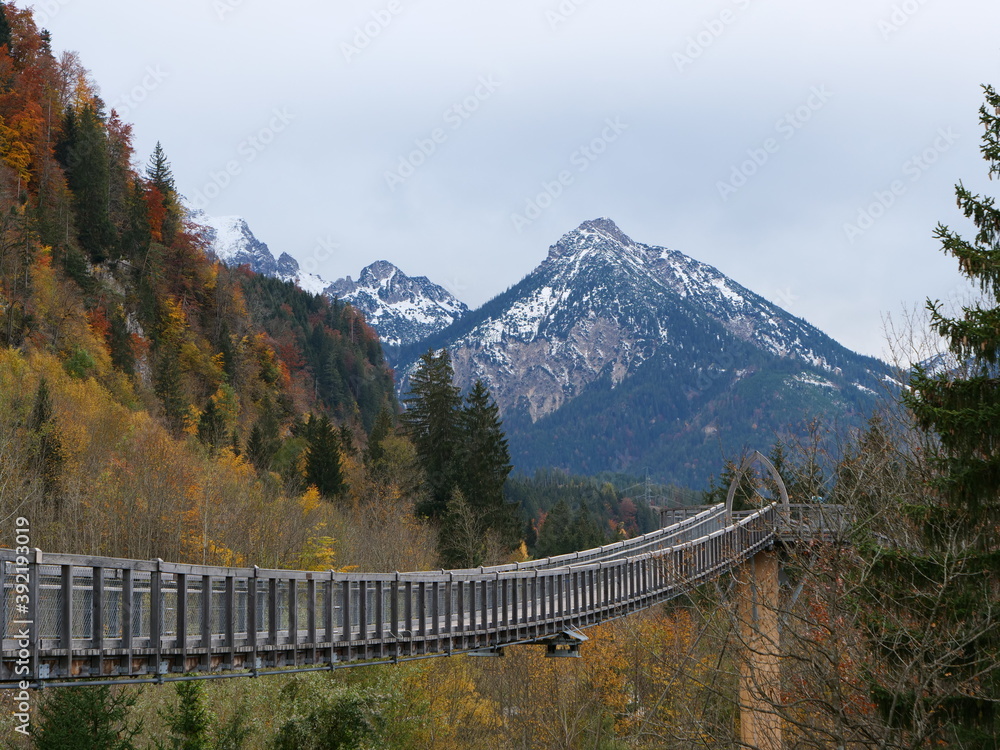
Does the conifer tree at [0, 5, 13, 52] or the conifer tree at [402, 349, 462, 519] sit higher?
the conifer tree at [0, 5, 13, 52]

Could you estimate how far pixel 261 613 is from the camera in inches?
768

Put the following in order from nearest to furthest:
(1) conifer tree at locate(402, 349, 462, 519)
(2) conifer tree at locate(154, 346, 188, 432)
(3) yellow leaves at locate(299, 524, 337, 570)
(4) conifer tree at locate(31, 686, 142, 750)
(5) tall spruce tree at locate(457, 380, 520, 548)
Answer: (4) conifer tree at locate(31, 686, 142, 750), (3) yellow leaves at locate(299, 524, 337, 570), (5) tall spruce tree at locate(457, 380, 520, 548), (1) conifer tree at locate(402, 349, 462, 519), (2) conifer tree at locate(154, 346, 188, 432)

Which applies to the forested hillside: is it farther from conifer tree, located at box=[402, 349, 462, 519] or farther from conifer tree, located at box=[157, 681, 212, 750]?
conifer tree, located at box=[157, 681, 212, 750]

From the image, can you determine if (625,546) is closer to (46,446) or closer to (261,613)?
(261,613)

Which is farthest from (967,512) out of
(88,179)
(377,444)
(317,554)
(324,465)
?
(88,179)

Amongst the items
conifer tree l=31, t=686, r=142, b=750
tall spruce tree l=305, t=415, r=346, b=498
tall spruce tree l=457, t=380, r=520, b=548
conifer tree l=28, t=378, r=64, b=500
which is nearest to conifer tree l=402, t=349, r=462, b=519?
tall spruce tree l=457, t=380, r=520, b=548

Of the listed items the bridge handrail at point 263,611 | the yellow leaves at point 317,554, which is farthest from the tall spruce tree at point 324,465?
the bridge handrail at point 263,611

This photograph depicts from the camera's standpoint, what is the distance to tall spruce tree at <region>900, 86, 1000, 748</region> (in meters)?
14.1

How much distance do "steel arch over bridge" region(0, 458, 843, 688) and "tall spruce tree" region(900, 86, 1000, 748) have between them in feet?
8.05

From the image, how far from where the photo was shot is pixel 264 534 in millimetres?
49562

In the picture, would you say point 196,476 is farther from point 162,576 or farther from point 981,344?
point 981,344

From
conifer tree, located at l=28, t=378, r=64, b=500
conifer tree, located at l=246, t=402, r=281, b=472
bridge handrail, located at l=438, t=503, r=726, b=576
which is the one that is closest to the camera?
bridge handrail, located at l=438, t=503, r=726, b=576

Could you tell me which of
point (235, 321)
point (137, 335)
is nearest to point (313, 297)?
point (235, 321)

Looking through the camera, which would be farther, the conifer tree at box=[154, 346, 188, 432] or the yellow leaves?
the conifer tree at box=[154, 346, 188, 432]
